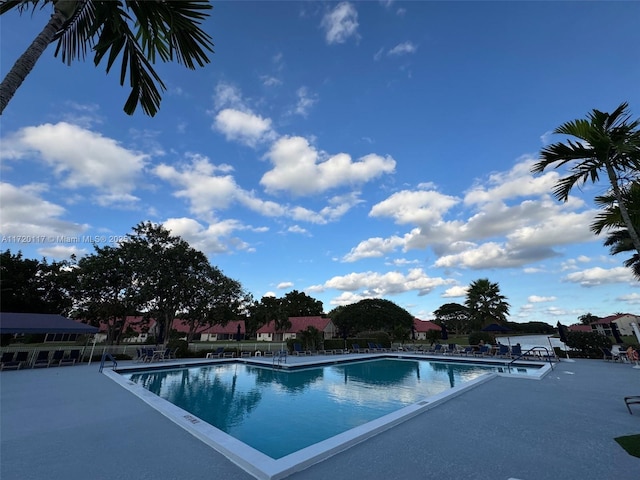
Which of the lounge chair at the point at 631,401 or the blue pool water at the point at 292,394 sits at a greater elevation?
the lounge chair at the point at 631,401

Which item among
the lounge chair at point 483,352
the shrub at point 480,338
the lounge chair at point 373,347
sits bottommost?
the lounge chair at point 373,347

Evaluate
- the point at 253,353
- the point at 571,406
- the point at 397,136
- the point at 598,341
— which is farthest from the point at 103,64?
the point at 598,341

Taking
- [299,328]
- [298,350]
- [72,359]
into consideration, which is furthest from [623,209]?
[299,328]

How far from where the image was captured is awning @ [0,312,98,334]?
1529cm

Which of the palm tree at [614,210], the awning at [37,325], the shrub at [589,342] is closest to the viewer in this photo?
the palm tree at [614,210]

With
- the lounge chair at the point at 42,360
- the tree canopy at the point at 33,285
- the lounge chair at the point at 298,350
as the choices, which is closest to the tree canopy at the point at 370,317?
the lounge chair at the point at 298,350

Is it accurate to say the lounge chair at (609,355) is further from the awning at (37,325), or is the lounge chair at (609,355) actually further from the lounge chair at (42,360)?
the lounge chair at (42,360)

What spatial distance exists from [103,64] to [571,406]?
1226 cm

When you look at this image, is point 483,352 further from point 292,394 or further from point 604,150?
point 604,150

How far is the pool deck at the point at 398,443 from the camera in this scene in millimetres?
3994

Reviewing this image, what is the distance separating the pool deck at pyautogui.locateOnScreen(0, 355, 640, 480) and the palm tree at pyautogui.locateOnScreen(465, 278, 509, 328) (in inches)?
1200

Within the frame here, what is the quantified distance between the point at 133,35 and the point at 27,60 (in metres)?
1.16

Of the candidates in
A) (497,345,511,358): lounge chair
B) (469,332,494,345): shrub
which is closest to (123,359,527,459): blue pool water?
(497,345,511,358): lounge chair

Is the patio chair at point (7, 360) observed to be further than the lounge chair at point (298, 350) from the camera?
No
